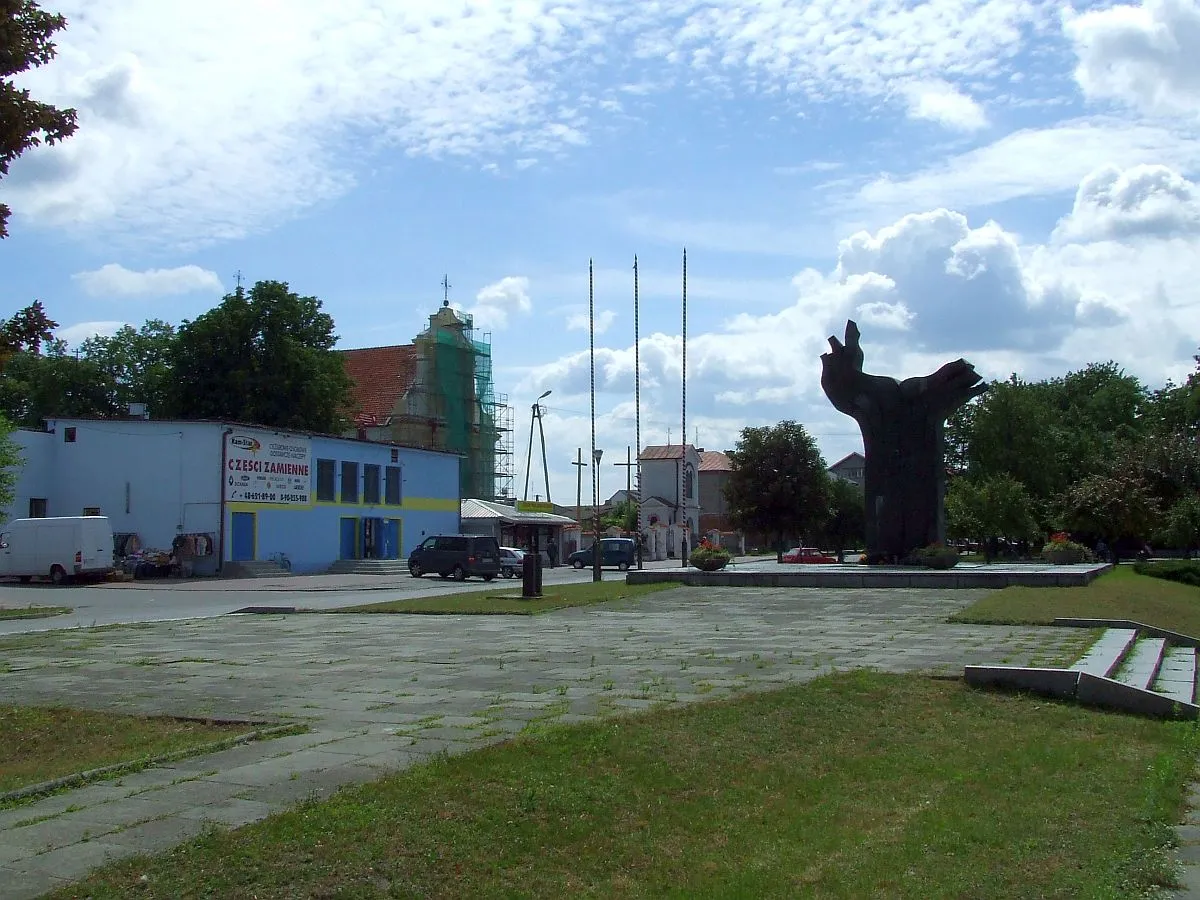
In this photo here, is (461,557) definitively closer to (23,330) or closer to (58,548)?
(58,548)

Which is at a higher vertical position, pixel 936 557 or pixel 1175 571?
pixel 936 557

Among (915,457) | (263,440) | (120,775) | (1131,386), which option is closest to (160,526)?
(263,440)

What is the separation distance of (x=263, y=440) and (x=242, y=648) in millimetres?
33672

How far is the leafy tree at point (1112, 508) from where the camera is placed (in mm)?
49250

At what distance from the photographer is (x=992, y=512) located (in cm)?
5231

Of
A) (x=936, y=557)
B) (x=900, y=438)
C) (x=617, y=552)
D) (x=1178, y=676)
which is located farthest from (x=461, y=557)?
(x=1178, y=676)

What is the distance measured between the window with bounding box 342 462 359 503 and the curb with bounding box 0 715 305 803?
45.9 metres

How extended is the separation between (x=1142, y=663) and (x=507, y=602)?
14.1m

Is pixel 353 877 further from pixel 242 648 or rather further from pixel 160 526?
pixel 160 526

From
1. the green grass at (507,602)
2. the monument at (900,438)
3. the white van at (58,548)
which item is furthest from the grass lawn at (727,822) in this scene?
the white van at (58,548)

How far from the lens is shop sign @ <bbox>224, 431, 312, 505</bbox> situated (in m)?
46.6

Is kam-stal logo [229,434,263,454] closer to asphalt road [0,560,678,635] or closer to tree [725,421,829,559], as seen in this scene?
asphalt road [0,560,678,635]

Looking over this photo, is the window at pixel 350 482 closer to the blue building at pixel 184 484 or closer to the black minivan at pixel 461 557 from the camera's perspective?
the blue building at pixel 184 484

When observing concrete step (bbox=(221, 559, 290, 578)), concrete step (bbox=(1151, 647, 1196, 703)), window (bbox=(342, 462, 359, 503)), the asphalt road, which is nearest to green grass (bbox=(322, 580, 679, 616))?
the asphalt road
